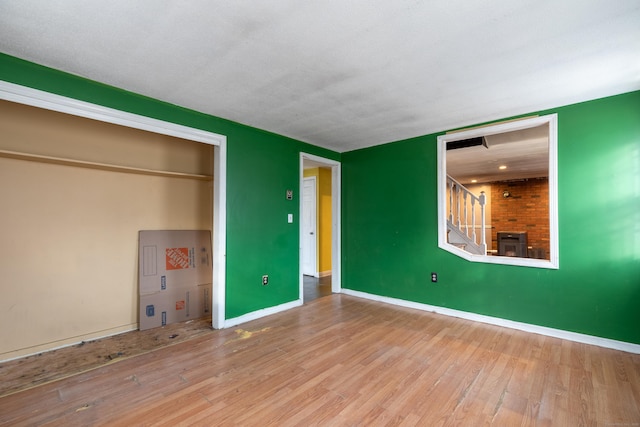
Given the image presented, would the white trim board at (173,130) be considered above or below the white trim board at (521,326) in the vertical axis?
above

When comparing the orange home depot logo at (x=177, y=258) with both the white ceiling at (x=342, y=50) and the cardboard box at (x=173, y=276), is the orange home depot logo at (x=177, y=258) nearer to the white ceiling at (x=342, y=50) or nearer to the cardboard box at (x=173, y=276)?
the cardboard box at (x=173, y=276)

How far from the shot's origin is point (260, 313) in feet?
12.0

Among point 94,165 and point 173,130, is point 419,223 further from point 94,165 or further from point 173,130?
point 94,165

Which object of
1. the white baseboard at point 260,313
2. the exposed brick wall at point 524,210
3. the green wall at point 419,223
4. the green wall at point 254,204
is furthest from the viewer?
the exposed brick wall at point 524,210

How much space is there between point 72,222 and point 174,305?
1.36 m

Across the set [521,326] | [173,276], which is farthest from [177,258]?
[521,326]

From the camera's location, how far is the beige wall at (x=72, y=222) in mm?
2525

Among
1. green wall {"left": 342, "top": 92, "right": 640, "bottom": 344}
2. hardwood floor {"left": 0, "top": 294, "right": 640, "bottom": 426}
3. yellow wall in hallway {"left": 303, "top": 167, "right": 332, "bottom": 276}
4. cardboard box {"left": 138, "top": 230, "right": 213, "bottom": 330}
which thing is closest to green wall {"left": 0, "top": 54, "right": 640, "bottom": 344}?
green wall {"left": 342, "top": 92, "right": 640, "bottom": 344}

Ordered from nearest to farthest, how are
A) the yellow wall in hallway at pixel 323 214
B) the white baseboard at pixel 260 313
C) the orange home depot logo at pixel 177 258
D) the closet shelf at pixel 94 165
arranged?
the closet shelf at pixel 94 165
the white baseboard at pixel 260 313
the orange home depot logo at pixel 177 258
the yellow wall in hallway at pixel 323 214

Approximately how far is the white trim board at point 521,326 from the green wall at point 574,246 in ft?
0.16

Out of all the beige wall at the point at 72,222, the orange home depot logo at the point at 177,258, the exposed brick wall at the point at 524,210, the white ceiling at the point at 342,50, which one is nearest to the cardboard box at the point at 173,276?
the orange home depot logo at the point at 177,258

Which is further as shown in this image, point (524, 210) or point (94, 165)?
point (524, 210)

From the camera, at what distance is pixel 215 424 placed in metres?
1.72

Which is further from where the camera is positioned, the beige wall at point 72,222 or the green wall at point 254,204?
the green wall at point 254,204
